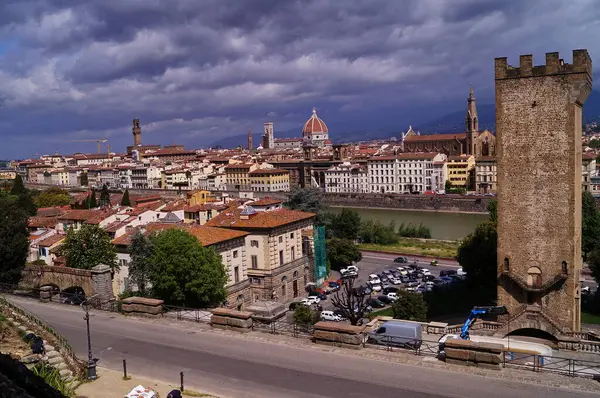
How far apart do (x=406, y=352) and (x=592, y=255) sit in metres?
18.3

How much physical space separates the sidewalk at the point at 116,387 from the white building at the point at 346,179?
65790mm

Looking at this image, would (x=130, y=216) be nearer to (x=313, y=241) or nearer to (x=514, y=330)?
(x=313, y=241)

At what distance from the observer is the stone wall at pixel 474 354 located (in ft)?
24.0

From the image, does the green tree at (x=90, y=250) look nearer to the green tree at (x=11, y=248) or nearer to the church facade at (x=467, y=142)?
the green tree at (x=11, y=248)

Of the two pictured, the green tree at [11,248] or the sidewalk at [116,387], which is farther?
the green tree at [11,248]

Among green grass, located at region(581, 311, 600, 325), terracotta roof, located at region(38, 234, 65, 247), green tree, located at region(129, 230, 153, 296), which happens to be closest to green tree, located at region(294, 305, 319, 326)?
green tree, located at region(129, 230, 153, 296)

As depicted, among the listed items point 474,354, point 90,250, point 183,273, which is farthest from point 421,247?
point 474,354

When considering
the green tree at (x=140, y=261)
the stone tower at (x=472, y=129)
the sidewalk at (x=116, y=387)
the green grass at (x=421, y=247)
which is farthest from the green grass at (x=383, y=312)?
the stone tower at (x=472, y=129)

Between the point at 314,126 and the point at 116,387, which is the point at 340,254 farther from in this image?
the point at 314,126

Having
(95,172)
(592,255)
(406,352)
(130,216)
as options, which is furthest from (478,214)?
(95,172)

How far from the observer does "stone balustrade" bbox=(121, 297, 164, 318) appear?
410 inches

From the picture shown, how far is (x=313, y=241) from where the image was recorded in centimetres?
2686

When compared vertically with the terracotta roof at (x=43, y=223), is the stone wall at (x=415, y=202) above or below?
below

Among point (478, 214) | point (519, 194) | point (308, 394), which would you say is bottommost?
point (478, 214)
